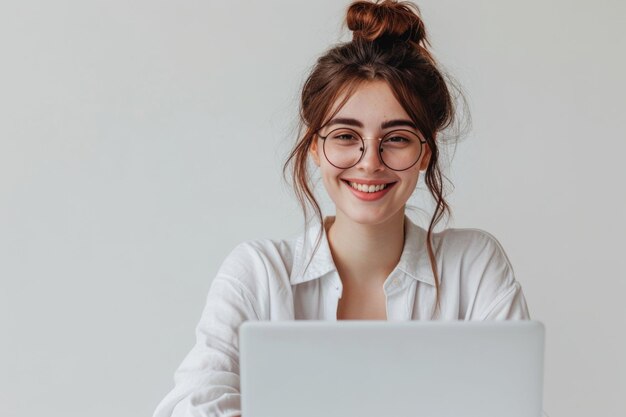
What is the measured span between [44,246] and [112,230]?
224mm

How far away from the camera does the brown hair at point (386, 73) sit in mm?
1999

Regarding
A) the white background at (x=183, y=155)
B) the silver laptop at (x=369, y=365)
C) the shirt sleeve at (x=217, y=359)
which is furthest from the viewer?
the white background at (x=183, y=155)

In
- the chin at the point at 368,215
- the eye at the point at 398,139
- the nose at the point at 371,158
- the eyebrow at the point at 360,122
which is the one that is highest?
the eyebrow at the point at 360,122

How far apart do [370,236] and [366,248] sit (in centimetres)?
4

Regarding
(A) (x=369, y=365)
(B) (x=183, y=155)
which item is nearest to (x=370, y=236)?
(A) (x=369, y=365)

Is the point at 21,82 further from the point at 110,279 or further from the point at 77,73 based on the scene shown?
the point at 110,279

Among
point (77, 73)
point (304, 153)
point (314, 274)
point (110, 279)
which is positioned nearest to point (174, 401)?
point (314, 274)

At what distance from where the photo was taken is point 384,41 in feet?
6.84

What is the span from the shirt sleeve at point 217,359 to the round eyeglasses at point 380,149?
1.00 feet

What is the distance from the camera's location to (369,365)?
1.19m

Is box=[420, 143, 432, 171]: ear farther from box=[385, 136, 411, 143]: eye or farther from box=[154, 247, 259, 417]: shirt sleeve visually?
box=[154, 247, 259, 417]: shirt sleeve

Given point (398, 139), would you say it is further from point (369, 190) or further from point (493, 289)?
point (493, 289)

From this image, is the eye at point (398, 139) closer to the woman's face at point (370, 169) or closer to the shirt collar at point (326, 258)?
the woman's face at point (370, 169)

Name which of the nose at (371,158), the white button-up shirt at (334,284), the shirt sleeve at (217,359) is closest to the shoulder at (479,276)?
the white button-up shirt at (334,284)
